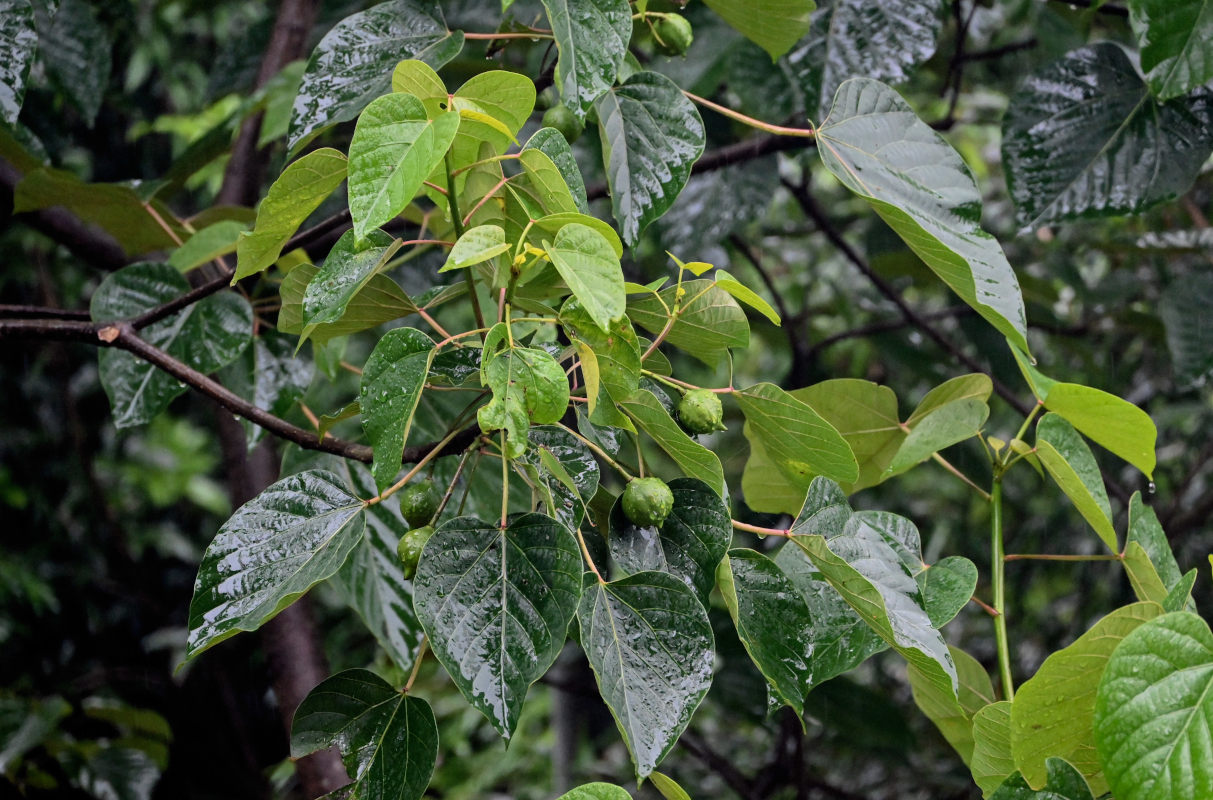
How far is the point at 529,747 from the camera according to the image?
2.65 m

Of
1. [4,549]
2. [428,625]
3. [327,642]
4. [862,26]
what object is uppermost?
[862,26]

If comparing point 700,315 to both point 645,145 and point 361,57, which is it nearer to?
point 645,145

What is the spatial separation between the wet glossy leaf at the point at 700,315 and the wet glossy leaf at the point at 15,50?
20.2 inches

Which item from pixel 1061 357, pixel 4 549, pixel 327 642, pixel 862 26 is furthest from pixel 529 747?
pixel 862 26

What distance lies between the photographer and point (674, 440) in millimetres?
541

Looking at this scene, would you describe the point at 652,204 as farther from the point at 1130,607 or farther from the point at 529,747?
the point at 529,747

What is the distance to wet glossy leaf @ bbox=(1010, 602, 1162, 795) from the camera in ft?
1.68

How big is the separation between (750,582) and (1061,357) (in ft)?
5.62

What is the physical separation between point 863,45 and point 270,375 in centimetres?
73

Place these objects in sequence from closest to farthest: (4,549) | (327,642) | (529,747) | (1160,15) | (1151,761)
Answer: (1151,761), (1160,15), (4,549), (327,642), (529,747)

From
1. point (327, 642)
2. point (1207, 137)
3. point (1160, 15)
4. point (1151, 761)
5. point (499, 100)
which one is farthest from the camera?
point (327, 642)

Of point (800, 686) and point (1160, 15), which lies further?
point (1160, 15)

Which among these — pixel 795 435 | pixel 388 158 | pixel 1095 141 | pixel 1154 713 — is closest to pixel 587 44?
pixel 388 158

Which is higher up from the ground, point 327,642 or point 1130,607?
point 1130,607
